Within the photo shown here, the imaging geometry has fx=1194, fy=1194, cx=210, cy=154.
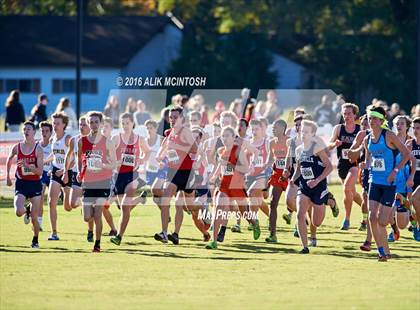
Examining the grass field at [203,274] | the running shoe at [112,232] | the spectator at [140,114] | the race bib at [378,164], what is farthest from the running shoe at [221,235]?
the spectator at [140,114]

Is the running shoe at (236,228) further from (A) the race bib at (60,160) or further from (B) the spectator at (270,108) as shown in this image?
(B) the spectator at (270,108)

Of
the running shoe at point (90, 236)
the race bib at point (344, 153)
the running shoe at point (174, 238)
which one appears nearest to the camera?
the running shoe at point (174, 238)

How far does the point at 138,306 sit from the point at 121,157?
6328mm

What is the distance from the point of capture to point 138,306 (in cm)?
1304

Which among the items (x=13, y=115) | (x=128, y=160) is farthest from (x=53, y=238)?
(x=13, y=115)

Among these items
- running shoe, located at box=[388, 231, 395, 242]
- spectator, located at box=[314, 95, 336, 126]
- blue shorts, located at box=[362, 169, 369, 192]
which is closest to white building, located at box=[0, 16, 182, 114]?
spectator, located at box=[314, 95, 336, 126]

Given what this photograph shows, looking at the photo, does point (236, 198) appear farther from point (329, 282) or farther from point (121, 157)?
point (329, 282)

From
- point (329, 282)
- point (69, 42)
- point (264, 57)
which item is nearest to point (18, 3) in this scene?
point (69, 42)

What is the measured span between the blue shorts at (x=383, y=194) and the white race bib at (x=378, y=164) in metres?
0.23

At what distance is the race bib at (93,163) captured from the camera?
18.3 metres

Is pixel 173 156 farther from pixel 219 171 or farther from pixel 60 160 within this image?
pixel 60 160

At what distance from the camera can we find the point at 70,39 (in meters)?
77.4

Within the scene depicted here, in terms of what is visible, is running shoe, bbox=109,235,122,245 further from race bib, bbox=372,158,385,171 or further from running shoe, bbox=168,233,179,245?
race bib, bbox=372,158,385,171

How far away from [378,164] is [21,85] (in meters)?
60.6
